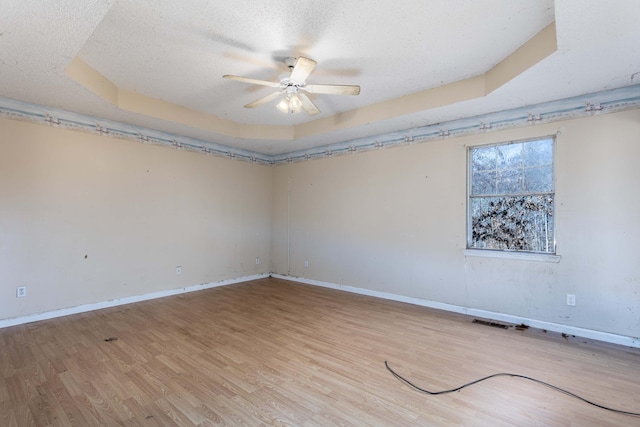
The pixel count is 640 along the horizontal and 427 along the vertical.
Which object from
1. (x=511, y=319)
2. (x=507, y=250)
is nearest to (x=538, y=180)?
(x=507, y=250)

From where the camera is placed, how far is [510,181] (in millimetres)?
3613

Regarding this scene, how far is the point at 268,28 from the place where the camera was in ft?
7.66

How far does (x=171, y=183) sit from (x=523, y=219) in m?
4.96

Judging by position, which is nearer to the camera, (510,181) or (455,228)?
(510,181)

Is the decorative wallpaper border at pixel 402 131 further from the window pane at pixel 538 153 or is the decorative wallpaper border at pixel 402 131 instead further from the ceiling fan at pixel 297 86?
the ceiling fan at pixel 297 86

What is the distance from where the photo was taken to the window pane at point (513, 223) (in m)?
3.39

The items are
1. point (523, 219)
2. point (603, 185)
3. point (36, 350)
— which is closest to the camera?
point (36, 350)

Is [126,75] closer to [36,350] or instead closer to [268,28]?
[268,28]

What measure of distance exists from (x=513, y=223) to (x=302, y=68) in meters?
3.04

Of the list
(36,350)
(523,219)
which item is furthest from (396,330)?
(36,350)

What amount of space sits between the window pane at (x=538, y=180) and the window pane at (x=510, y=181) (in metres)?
0.07

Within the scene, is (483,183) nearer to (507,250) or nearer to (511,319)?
→ (507,250)

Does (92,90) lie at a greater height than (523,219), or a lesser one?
greater

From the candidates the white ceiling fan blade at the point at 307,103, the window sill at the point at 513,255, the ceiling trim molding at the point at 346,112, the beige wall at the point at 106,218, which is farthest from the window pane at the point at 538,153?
the beige wall at the point at 106,218
